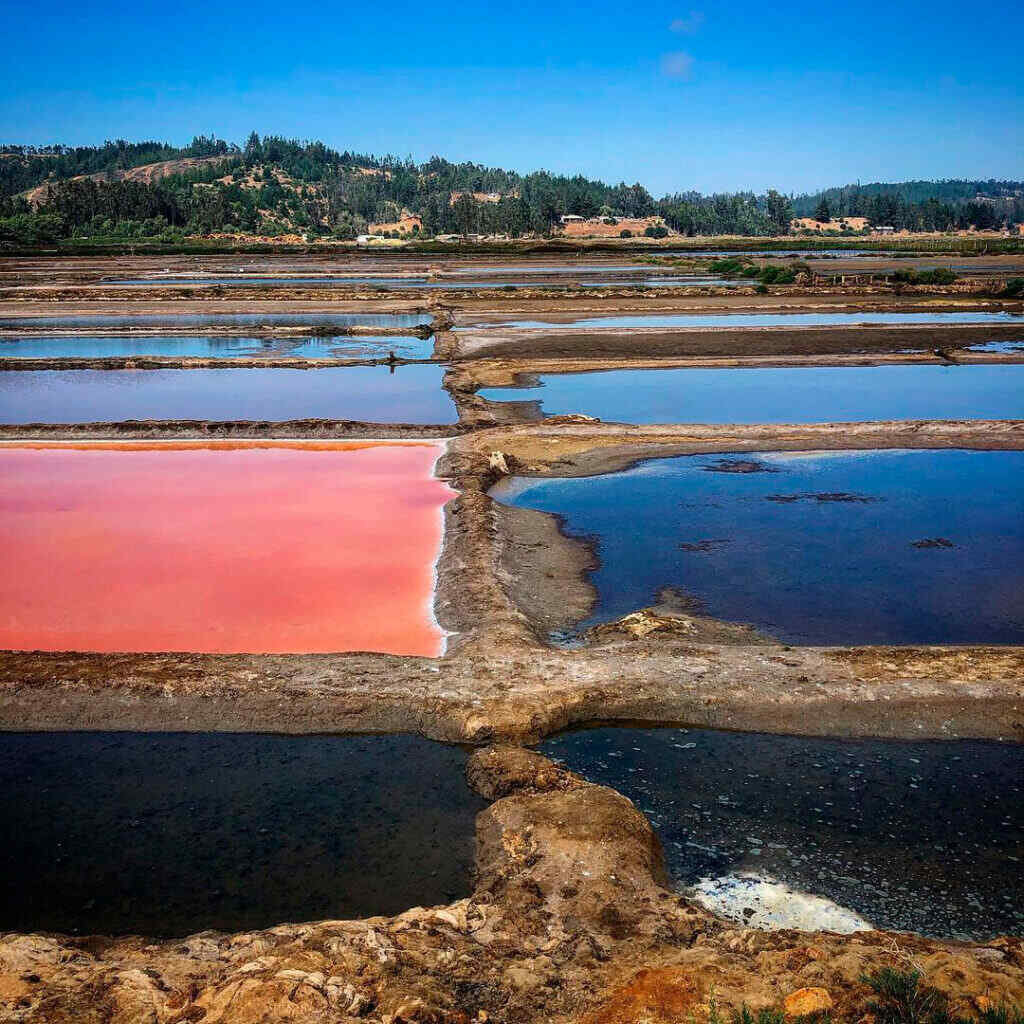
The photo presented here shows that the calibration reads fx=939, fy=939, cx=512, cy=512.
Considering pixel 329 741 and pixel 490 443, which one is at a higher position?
pixel 490 443

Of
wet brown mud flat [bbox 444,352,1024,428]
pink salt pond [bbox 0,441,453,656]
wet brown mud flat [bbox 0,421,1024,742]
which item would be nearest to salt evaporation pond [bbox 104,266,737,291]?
wet brown mud flat [bbox 444,352,1024,428]

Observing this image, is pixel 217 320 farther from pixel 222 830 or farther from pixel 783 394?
pixel 222 830

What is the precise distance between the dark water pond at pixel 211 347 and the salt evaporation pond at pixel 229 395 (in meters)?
2.56

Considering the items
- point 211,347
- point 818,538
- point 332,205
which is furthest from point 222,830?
point 332,205

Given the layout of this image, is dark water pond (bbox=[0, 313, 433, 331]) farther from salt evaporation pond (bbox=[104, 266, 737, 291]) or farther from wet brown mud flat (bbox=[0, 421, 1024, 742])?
wet brown mud flat (bbox=[0, 421, 1024, 742])

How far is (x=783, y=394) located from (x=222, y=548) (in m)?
14.8

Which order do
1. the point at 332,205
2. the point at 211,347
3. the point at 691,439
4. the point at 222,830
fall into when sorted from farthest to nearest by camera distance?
the point at 332,205 < the point at 211,347 < the point at 691,439 < the point at 222,830

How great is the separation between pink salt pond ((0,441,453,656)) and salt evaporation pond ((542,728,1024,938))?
2.68m

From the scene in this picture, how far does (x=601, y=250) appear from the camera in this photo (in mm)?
89125

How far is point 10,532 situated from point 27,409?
942cm

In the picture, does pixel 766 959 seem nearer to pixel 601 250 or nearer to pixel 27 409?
pixel 27 409

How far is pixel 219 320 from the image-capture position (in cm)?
A: 3591

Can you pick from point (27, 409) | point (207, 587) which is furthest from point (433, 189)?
point (207, 587)

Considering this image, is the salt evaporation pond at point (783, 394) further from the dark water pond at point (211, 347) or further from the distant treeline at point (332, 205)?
the distant treeline at point (332, 205)
